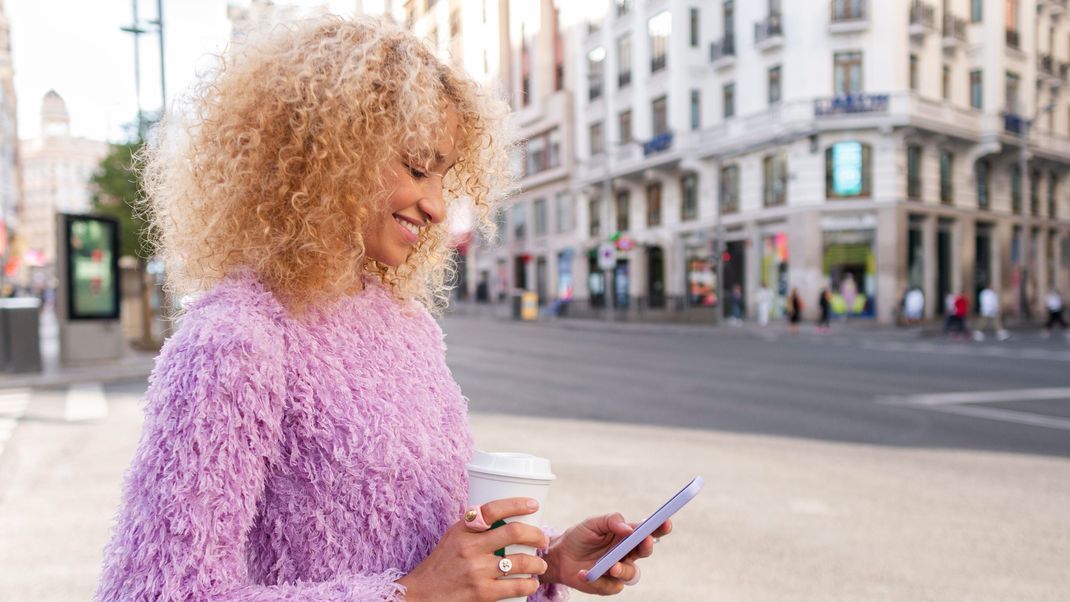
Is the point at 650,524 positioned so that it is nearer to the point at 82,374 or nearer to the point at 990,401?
the point at 990,401

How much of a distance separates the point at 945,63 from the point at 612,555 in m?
31.7

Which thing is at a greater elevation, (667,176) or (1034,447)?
(667,176)

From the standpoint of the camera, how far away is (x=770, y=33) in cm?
2666

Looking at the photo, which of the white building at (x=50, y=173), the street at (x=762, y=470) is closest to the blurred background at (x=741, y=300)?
the street at (x=762, y=470)

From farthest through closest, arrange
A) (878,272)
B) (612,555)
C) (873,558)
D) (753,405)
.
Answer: (878,272), (753,405), (873,558), (612,555)

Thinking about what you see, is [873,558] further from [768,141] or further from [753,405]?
[768,141]

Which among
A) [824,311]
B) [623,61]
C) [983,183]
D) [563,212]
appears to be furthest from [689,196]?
[983,183]

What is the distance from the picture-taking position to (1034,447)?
6.64 metres

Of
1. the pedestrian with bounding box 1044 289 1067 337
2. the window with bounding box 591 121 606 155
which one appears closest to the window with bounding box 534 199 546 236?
the window with bounding box 591 121 606 155

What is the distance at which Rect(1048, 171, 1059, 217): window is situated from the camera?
33781mm

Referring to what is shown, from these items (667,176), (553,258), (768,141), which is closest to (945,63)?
(768,141)

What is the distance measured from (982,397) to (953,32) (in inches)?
911

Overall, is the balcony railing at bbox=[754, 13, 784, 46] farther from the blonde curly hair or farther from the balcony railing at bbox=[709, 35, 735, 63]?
the blonde curly hair

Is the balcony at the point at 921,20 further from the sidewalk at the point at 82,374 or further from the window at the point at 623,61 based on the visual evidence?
the sidewalk at the point at 82,374
